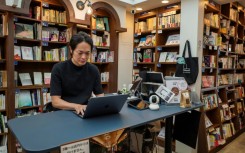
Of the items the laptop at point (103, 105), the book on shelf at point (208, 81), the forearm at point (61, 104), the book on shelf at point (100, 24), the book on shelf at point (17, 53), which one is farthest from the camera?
the book on shelf at point (100, 24)

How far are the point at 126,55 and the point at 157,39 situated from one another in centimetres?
80

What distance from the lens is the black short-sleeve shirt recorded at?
1736 millimetres

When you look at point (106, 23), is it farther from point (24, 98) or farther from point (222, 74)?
point (222, 74)

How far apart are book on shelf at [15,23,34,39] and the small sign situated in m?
2.36

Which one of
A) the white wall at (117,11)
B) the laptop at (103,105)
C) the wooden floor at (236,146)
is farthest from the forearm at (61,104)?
the wooden floor at (236,146)

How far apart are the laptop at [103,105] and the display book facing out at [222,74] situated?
2067mm

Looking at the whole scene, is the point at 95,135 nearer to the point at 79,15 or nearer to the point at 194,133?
the point at 194,133

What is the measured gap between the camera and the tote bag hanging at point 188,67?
2.84 meters

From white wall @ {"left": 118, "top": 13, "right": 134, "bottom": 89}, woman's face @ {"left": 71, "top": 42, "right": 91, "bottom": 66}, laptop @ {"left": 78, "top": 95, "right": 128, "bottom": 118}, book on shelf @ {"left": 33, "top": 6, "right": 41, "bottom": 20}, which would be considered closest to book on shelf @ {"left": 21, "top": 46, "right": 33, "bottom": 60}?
book on shelf @ {"left": 33, "top": 6, "right": 41, "bottom": 20}

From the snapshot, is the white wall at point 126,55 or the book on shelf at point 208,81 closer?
the book on shelf at point 208,81

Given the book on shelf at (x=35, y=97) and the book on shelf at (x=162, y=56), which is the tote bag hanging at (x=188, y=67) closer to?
the book on shelf at (x=162, y=56)

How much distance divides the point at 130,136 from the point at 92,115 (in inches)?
33.8

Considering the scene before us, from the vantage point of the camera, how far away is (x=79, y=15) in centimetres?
307

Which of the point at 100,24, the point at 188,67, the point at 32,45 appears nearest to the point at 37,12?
the point at 32,45
